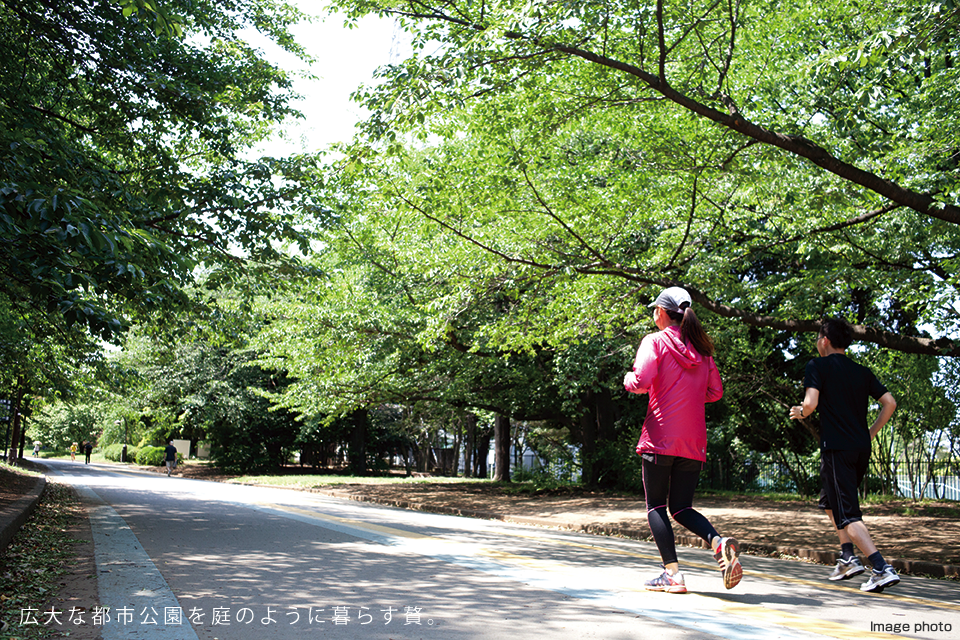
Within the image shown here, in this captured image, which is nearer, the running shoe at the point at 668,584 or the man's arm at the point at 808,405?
the running shoe at the point at 668,584

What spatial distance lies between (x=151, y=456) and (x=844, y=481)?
48.2m

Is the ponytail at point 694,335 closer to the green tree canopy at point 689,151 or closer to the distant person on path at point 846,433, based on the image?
the distant person on path at point 846,433

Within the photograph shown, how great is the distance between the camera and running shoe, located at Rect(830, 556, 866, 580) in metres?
5.56

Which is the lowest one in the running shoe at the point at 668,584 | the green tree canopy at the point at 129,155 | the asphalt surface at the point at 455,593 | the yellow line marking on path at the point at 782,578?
the yellow line marking on path at the point at 782,578

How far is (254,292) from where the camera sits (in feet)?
41.2

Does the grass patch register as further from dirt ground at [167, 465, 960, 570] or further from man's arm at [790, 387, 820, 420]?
dirt ground at [167, 465, 960, 570]

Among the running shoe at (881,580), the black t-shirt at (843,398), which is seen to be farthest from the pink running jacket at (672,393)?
the running shoe at (881,580)

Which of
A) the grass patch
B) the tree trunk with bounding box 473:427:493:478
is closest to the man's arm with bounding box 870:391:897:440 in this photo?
the grass patch

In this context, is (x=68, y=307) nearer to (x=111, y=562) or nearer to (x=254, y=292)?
(x=111, y=562)

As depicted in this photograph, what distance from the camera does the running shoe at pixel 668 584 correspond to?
484 centimetres

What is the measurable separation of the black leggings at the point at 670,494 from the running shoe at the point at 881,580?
5.13 feet

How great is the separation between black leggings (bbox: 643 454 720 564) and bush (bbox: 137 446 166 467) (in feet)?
152

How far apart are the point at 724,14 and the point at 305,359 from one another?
1490 cm

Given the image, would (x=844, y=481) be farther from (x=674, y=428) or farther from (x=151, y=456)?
(x=151, y=456)
